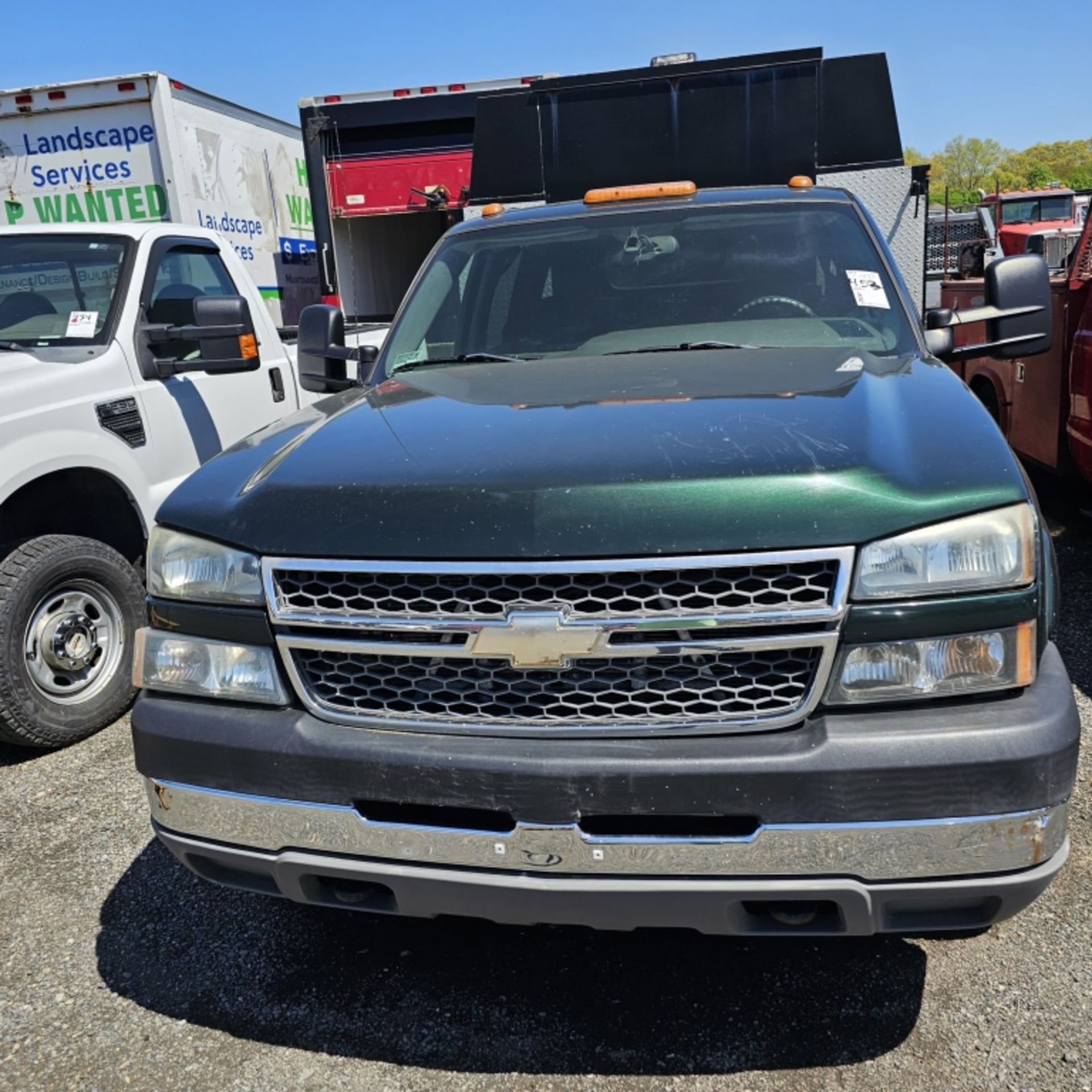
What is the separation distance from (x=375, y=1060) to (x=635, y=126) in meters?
5.37

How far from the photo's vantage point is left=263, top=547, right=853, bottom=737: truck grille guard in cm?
202

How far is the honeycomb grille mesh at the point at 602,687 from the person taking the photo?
207 cm

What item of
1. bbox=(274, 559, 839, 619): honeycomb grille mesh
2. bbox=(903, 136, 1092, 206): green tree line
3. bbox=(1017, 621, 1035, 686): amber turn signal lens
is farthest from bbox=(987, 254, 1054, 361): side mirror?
bbox=(903, 136, 1092, 206): green tree line

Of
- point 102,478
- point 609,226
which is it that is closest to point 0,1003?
point 102,478

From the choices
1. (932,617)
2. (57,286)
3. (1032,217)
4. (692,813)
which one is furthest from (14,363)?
(1032,217)

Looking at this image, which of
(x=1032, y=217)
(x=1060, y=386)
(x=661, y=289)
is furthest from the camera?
(x=1032, y=217)

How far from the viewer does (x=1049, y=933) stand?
2740 millimetres

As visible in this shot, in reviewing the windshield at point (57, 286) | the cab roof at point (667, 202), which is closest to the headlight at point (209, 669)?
the cab roof at point (667, 202)

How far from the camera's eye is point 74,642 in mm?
4285

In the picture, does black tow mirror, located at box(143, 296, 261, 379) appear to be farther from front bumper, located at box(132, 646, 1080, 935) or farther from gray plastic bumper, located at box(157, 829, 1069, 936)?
gray plastic bumper, located at box(157, 829, 1069, 936)

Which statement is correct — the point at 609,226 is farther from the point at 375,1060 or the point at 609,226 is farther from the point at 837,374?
the point at 375,1060

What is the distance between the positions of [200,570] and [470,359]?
1.46 meters

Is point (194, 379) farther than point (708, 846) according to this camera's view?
Yes

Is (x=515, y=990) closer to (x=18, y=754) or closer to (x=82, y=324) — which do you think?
(x=18, y=754)
